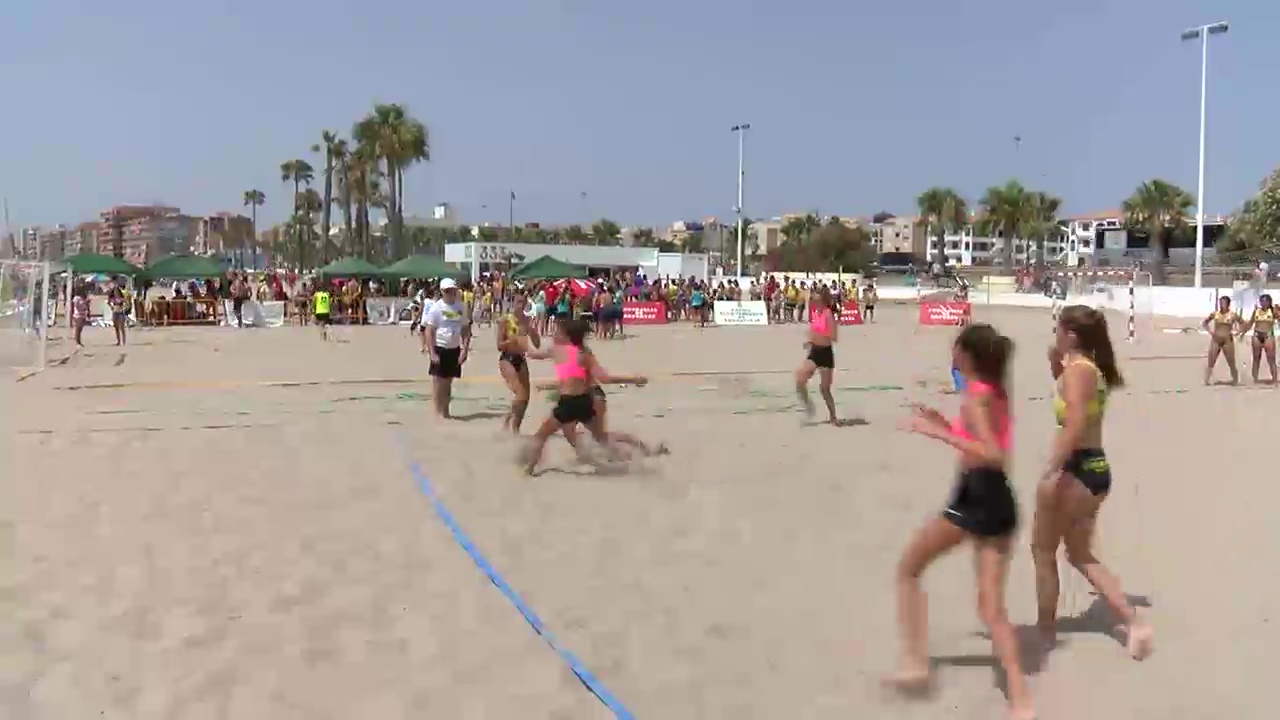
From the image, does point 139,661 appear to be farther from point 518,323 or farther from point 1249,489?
point 1249,489

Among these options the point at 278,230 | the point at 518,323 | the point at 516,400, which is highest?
the point at 278,230

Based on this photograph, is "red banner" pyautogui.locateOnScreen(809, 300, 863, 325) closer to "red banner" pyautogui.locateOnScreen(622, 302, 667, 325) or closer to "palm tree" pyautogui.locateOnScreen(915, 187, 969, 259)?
"red banner" pyautogui.locateOnScreen(622, 302, 667, 325)

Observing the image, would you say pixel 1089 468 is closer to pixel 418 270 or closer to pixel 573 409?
pixel 573 409

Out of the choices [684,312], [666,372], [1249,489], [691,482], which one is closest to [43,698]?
[691,482]

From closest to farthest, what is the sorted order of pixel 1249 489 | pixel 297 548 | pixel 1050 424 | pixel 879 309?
pixel 297 548 < pixel 1249 489 < pixel 1050 424 < pixel 879 309

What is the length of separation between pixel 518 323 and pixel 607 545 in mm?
4715

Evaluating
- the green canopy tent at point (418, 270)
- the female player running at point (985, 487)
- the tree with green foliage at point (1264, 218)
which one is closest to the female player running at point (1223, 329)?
the female player running at point (985, 487)

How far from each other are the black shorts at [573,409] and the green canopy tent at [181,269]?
32325 mm

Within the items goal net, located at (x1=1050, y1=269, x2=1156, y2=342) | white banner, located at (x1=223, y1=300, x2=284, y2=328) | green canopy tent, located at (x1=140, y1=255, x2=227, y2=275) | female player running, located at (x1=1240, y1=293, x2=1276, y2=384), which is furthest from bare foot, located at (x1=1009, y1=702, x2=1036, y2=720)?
green canopy tent, located at (x1=140, y1=255, x2=227, y2=275)

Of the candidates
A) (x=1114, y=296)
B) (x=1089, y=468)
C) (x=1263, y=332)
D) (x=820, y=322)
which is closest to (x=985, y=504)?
(x=1089, y=468)

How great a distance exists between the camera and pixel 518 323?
11.3 metres

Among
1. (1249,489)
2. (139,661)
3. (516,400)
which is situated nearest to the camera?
(139,661)

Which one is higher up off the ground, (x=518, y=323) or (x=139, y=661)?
(x=518, y=323)

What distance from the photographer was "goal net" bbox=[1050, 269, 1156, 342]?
3681 centimetres
